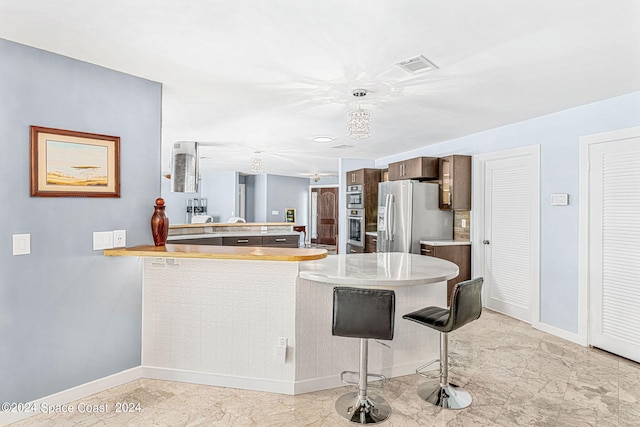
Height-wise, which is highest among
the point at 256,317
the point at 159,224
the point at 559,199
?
the point at 559,199

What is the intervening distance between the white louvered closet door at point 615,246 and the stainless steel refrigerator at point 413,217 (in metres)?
2.00

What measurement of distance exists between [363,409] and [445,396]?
611 mm

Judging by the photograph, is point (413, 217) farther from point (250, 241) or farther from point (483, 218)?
point (250, 241)

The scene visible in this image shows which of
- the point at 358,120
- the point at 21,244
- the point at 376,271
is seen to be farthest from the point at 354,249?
the point at 21,244

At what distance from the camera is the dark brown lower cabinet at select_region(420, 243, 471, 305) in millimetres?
4812

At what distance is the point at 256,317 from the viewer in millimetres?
2584

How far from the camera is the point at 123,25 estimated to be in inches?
81.1

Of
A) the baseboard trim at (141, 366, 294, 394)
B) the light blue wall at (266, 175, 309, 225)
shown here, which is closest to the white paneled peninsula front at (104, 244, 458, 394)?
the baseboard trim at (141, 366, 294, 394)

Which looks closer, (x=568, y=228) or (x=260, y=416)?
(x=260, y=416)

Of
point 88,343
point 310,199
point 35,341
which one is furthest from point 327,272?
point 310,199

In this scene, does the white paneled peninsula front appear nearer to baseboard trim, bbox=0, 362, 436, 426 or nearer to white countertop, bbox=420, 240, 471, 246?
baseboard trim, bbox=0, 362, 436, 426

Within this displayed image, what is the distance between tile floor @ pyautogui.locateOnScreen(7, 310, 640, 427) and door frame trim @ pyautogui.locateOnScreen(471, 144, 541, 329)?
35.4 inches

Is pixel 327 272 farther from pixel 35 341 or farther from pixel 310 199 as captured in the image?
pixel 310 199

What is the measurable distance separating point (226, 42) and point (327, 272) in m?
1.62
